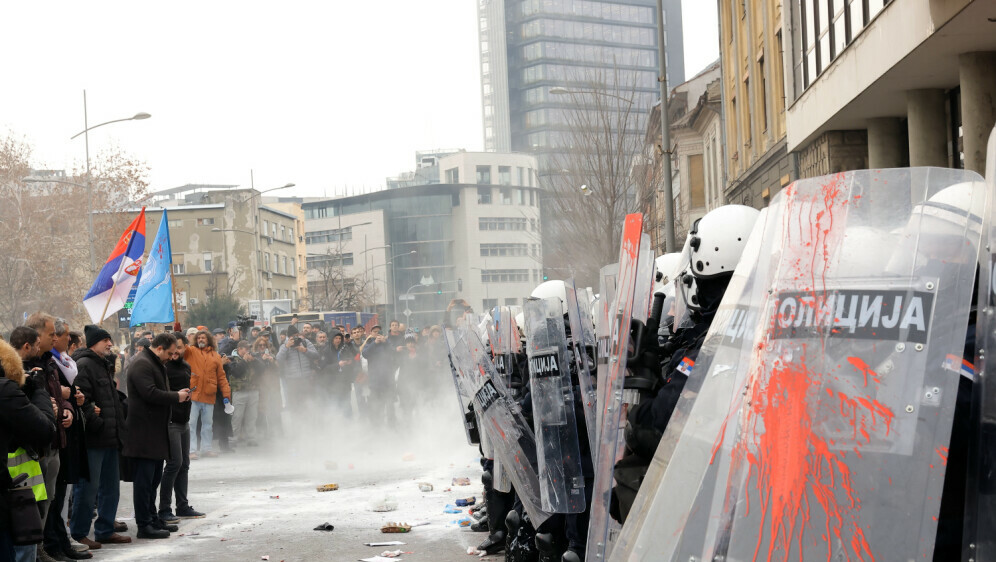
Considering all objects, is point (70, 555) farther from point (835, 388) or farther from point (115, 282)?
point (835, 388)

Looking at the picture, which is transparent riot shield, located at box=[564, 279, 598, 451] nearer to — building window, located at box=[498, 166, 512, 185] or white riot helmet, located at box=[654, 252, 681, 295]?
white riot helmet, located at box=[654, 252, 681, 295]

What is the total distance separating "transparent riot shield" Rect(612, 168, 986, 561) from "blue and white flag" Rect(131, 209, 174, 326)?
12.0m

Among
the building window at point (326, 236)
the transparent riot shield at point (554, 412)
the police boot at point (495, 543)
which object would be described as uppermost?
the building window at point (326, 236)

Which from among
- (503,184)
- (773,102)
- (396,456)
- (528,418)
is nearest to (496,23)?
(503,184)

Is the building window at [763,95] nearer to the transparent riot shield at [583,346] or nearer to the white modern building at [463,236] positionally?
the transparent riot shield at [583,346]

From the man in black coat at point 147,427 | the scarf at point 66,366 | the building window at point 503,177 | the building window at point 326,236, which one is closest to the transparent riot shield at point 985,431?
the scarf at point 66,366

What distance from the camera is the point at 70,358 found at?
8062mm

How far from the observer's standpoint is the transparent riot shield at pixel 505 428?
5.02 metres

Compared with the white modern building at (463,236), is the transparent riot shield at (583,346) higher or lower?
lower

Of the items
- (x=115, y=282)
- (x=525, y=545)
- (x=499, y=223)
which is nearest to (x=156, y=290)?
(x=115, y=282)

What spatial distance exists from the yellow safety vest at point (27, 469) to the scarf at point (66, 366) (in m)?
2.04

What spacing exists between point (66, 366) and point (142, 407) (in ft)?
3.25

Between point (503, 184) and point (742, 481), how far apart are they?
108 m

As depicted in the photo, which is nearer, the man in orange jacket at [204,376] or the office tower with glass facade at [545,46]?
the man in orange jacket at [204,376]
